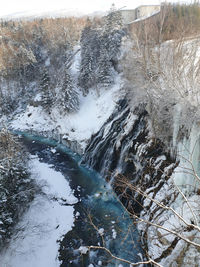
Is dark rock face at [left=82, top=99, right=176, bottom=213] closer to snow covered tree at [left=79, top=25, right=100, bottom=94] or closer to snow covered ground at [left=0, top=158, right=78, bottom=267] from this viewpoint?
snow covered ground at [left=0, top=158, right=78, bottom=267]

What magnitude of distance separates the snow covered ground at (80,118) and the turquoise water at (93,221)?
385 centimetres

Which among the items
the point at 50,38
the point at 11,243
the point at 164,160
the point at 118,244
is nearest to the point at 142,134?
the point at 164,160

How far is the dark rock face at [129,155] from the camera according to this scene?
37.7 ft

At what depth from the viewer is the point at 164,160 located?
11.4m

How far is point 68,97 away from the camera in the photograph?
25578 millimetres

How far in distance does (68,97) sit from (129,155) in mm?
14819

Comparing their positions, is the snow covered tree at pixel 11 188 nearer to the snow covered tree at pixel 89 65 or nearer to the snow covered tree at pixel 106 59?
the snow covered tree at pixel 106 59

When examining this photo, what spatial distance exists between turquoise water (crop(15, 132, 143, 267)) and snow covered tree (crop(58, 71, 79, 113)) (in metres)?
7.69

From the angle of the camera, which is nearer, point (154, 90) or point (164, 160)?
point (164, 160)

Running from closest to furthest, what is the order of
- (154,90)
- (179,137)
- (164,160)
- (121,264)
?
(121,264)
(179,137)
(164,160)
(154,90)

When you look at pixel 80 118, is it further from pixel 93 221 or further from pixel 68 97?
pixel 93 221

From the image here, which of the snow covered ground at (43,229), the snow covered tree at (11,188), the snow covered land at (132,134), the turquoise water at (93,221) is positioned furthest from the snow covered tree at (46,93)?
the snow covered ground at (43,229)

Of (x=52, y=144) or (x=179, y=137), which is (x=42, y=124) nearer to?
(x=52, y=144)

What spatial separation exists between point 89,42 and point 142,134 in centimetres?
2566
